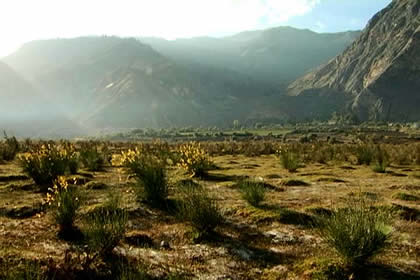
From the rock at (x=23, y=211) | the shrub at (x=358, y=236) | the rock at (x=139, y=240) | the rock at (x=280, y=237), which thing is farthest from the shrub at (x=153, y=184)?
the shrub at (x=358, y=236)

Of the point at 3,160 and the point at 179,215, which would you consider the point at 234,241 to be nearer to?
the point at 179,215

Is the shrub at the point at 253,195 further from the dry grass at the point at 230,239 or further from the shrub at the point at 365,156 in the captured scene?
the shrub at the point at 365,156

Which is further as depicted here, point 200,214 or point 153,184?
point 153,184

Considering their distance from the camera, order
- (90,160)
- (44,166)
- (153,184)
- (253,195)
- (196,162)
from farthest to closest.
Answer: (90,160) < (196,162) < (44,166) < (153,184) < (253,195)

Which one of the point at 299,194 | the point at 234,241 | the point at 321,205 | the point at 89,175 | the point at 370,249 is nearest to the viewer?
the point at 370,249

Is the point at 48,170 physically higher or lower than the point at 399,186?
higher

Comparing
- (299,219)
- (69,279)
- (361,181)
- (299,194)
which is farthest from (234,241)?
(361,181)

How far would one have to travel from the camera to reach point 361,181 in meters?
17.5

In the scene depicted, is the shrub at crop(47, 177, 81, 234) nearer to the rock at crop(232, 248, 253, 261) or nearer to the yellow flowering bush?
the rock at crop(232, 248, 253, 261)

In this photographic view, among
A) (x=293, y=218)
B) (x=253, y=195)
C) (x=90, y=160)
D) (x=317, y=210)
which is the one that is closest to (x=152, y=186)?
(x=253, y=195)

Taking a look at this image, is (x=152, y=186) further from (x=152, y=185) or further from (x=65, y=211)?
(x=65, y=211)

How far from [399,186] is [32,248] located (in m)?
12.8

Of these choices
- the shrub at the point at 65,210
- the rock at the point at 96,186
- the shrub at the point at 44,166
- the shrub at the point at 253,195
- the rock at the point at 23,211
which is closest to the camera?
the shrub at the point at 65,210

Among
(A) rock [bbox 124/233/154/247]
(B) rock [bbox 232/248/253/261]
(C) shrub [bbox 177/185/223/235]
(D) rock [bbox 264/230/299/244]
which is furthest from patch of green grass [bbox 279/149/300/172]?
(A) rock [bbox 124/233/154/247]
